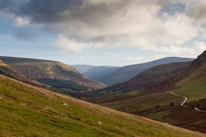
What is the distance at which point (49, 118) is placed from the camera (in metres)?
35.8

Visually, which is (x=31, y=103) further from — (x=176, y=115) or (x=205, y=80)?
(x=205, y=80)

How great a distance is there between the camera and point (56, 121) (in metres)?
35.4

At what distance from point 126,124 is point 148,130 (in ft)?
19.6

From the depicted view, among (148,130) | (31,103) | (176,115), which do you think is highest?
(31,103)

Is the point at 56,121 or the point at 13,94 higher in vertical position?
the point at 13,94

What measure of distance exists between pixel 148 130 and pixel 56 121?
997 inches

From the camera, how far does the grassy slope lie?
29.0 m

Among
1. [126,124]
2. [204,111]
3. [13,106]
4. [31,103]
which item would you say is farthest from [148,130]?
[204,111]

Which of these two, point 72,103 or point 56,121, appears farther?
point 72,103

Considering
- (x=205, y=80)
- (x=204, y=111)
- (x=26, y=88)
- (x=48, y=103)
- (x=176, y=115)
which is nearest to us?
(x=48, y=103)

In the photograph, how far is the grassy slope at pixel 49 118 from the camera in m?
29.0

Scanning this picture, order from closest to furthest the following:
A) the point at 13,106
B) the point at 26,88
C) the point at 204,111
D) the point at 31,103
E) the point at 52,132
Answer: the point at 52,132 < the point at 13,106 < the point at 31,103 < the point at 26,88 < the point at 204,111

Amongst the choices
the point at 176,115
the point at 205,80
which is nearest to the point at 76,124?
the point at 176,115

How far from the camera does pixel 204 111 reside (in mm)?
106000
